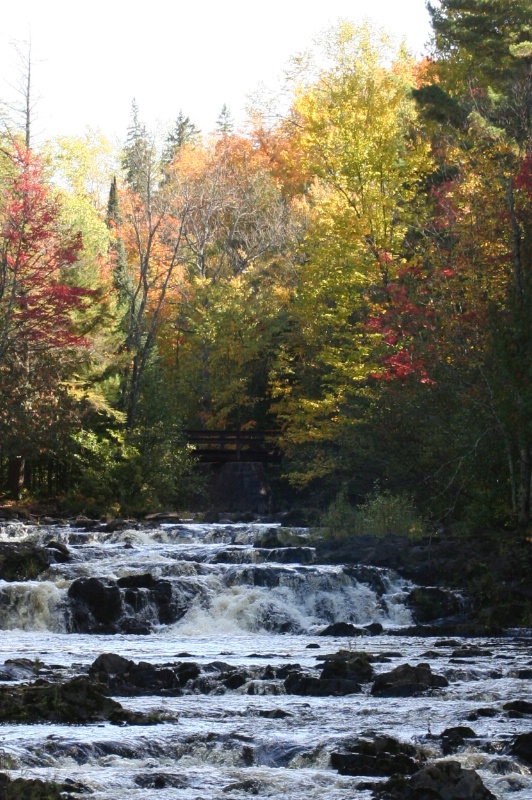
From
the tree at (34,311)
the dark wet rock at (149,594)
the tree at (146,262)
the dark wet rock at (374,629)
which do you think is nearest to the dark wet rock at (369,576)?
the dark wet rock at (374,629)

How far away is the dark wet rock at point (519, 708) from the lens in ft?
35.7

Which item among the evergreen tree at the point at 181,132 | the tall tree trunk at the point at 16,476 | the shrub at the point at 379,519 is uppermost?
the evergreen tree at the point at 181,132

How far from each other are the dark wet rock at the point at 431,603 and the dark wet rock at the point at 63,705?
8.48 m

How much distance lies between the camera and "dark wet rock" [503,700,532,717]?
10.9 metres

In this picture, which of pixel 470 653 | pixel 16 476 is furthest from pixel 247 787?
pixel 16 476

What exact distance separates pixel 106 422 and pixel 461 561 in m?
15.5

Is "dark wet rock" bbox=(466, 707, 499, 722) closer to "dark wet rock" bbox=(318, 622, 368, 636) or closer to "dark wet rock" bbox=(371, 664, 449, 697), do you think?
"dark wet rock" bbox=(371, 664, 449, 697)

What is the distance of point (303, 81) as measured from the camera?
166ft

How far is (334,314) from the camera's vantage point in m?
30.8

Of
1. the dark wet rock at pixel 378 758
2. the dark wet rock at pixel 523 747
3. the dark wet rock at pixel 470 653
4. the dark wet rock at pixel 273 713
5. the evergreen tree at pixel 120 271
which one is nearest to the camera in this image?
the dark wet rock at pixel 378 758

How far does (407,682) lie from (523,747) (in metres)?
2.90

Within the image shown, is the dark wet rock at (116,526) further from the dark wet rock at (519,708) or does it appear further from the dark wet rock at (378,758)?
the dark wet rock at (378,758)

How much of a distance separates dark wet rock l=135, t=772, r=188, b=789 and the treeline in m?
11.3

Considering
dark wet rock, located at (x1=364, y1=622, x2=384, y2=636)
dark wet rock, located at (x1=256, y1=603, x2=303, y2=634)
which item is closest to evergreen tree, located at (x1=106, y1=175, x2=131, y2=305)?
dark wet rock, located at (x1=256, y1=603, x2=303, y2=634)
